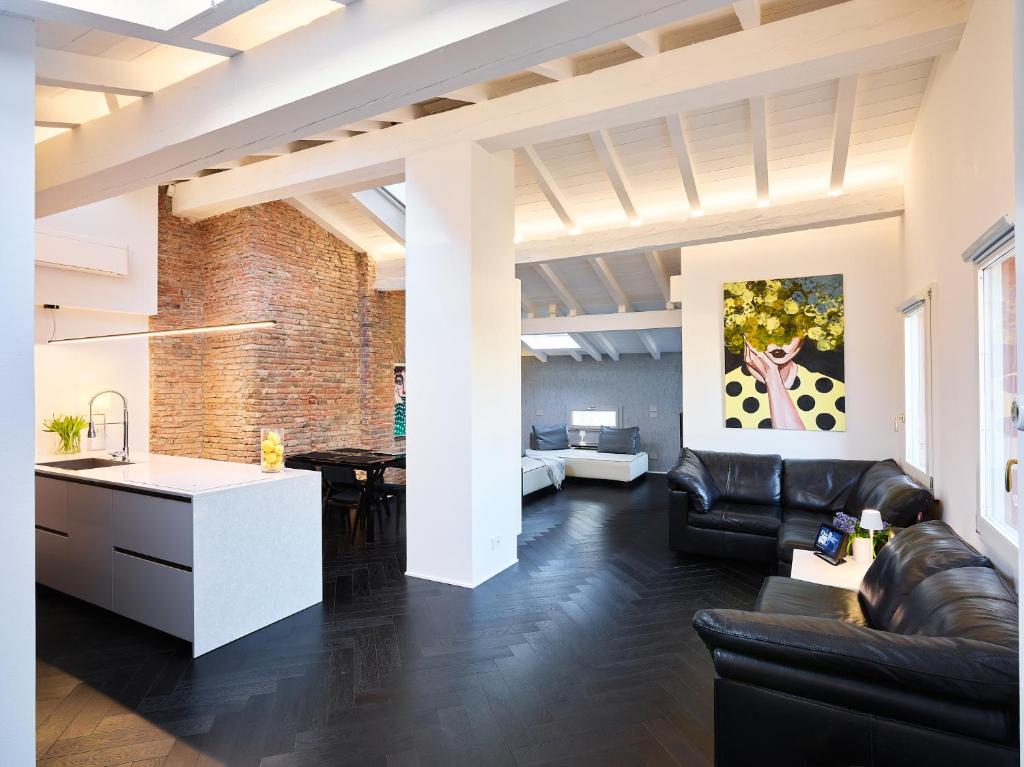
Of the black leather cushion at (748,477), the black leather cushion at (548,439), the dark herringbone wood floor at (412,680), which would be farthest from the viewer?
the black leather cushion at (548,439)

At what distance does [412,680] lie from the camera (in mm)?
2803

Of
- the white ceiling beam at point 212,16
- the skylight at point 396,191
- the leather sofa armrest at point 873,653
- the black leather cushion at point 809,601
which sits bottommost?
the black leather cushion at point 809,601

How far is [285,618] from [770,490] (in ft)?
13.9

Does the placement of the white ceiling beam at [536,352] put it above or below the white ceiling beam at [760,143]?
below

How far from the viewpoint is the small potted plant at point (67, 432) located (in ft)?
16.0

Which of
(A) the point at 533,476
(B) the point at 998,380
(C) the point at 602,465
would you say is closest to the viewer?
(B) the point at 998,380

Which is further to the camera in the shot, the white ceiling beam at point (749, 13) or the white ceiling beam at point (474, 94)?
the white ceiling beam at point (474, 94)

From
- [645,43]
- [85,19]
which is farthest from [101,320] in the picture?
[645,43]

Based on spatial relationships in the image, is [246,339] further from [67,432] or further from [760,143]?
[760,143]

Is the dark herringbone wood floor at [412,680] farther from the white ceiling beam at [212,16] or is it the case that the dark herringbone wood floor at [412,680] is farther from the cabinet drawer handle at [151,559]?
the white ceiling beam at [212,16]

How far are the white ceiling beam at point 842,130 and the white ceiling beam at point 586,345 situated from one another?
4944 mm

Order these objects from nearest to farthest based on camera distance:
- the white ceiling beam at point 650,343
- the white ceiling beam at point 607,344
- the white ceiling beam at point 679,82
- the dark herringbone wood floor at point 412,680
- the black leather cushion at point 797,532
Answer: the dark herringbone wood floor at point 412,680 → the white ceiling beam at point 679,82 → the black leather cushion at point 797,532 → the white ceiling beam at point 650,343 → the white ceiling beam at point 607,344

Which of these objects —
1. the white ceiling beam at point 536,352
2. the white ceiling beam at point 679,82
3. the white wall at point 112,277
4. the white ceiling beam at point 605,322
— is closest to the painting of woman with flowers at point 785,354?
the white ceiling beam at point 605,322

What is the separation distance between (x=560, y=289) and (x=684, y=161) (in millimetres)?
3684
